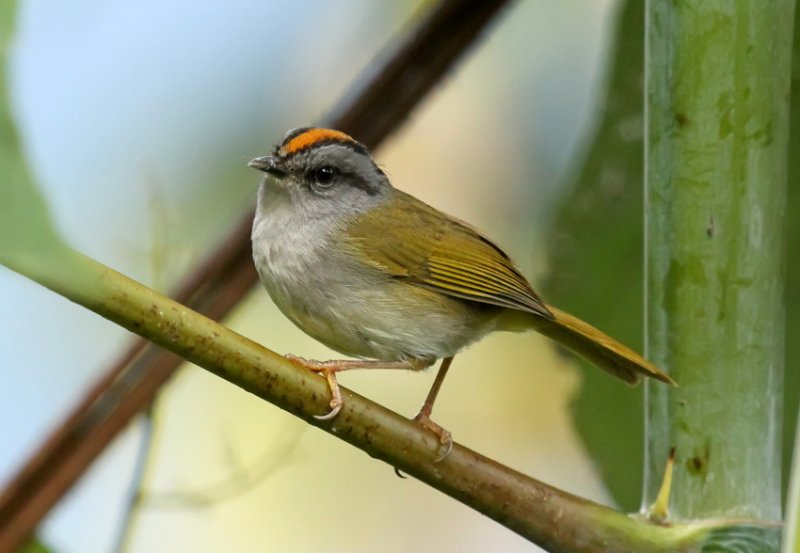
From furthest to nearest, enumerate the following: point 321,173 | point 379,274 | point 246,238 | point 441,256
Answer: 1. point 321,173
2. point 441,256
3. point 379,274
4. point 246,238

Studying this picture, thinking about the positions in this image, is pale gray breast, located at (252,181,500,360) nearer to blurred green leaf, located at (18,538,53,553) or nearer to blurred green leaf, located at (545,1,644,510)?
blurred green leaf, located at (545,1,644,510)

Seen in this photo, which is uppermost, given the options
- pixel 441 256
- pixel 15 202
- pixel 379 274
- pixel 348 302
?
pixel 441 256

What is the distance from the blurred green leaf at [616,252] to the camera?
72.2 inches

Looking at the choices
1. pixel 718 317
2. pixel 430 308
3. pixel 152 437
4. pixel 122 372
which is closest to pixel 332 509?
pixel 430 308

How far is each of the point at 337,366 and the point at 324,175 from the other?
767mm

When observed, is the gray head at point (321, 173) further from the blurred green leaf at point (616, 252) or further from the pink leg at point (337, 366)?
the blurred green leaf at point (616, 252)

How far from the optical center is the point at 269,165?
2.39 m

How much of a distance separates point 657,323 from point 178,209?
4.20 feet

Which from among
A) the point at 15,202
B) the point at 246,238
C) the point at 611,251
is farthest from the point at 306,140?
the point at 15,202

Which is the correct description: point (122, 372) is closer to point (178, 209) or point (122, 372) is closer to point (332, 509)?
point (178, 209)

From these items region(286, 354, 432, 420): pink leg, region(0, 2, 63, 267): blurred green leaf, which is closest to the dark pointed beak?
region(286, 354, 432, 420): pink leg

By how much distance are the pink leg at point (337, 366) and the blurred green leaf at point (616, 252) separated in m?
0.38

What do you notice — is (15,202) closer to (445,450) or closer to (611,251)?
(445,450)

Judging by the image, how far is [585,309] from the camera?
6.41 ft
